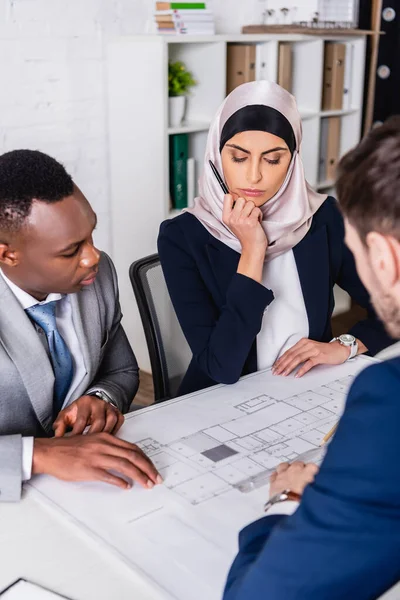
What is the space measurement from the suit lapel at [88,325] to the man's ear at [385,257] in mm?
877

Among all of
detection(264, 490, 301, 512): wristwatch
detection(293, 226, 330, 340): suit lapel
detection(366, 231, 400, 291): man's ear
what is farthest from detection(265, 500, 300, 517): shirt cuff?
detection(293, 226, 330, 340): suit lapel

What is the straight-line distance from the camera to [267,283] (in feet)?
6.29

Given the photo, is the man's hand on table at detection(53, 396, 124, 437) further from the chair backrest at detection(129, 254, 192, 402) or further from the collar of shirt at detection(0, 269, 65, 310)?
the chair backrest at detection(129, 254, 192, 402)

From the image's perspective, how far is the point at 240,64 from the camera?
3402 mm

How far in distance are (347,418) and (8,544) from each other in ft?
1.90

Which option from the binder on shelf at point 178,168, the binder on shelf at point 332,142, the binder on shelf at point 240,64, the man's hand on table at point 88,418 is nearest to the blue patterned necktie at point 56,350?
the man's hand on table at point 88,418

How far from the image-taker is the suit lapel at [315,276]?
1934 millimetres

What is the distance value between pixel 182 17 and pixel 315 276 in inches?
67.9

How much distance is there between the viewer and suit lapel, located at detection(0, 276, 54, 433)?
4.66 ft

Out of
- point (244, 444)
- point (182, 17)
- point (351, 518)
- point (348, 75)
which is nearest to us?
point (351, 518)

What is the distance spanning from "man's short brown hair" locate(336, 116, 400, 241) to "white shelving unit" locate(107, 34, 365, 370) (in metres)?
2.34

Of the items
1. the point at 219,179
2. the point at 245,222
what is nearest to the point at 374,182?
the point at 245,222

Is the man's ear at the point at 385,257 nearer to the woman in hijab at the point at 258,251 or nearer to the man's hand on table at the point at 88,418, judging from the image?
the man's hand on table at the point at 88,418

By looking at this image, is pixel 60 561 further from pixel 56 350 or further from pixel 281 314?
pixel 281 314
